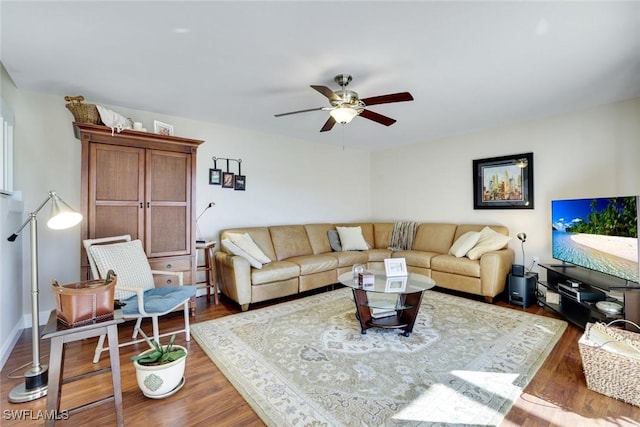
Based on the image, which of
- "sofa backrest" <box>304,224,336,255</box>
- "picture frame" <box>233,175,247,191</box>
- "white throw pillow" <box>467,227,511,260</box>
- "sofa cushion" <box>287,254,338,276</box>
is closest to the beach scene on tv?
"white throw pillow" <box>467,227,511,260</box>

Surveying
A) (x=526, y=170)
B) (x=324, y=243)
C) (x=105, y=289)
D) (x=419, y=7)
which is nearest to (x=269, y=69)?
(x=419, y=7)

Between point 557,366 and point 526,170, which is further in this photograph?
point 526,170

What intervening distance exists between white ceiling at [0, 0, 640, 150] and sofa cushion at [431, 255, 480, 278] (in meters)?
1.90

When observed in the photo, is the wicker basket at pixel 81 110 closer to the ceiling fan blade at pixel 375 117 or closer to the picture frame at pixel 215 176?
the picture frame at pixel 215 176

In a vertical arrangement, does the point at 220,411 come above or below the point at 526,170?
below

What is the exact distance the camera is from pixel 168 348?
A: 1.94m

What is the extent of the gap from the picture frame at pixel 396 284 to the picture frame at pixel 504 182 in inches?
90.1

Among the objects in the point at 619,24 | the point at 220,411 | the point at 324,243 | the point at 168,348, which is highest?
the point at 619,24

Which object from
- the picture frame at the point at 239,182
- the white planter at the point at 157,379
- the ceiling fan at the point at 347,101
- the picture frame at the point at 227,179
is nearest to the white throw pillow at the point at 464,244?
the ceiling fan at the point at 347,101

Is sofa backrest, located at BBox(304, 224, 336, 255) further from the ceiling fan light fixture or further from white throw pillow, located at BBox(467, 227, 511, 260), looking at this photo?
the ceiling fan light fixture

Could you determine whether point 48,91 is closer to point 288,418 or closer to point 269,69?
point 269,69

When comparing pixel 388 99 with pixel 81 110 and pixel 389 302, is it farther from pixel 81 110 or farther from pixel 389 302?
pixel 81 110

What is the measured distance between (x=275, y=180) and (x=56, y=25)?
310cm

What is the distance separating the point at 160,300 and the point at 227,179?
223 cm
